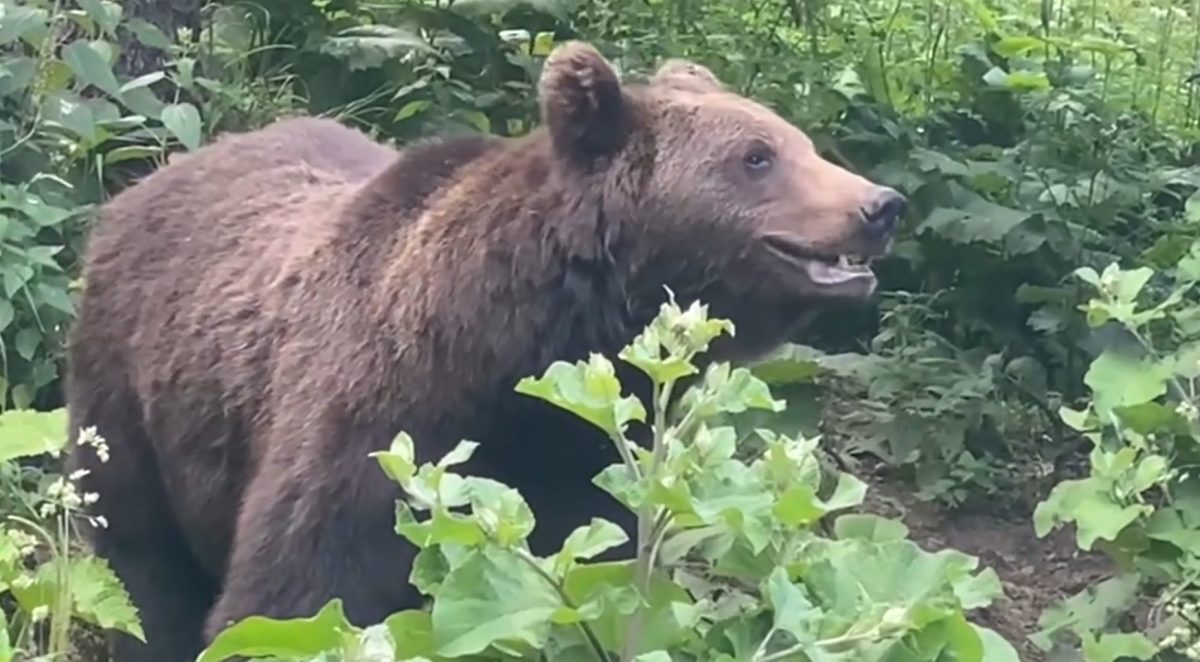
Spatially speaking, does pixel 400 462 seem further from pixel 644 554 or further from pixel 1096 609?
pixel 1096 609

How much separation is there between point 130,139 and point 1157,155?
12.8 feet

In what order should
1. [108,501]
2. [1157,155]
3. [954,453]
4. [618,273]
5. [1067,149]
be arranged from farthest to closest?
[1157,155] < [1067,149] < [954,453] < [108,501] < [618,273]

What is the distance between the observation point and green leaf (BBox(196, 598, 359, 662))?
2.84m

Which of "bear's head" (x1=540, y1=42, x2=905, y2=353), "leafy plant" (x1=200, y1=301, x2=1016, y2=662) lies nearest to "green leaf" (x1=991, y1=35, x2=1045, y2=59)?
"bear's head" (x1=540, y1=42, x2=905, y2=353)

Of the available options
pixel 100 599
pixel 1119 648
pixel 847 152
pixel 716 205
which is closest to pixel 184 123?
pixel 100 599

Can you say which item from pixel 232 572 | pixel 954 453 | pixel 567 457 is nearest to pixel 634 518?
pixel 567 457

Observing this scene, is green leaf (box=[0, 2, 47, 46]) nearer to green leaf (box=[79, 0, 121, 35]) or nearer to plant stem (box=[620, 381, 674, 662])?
green leaf (box=[79, 0, 121, 35])

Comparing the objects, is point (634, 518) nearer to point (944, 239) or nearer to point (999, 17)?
point (944, 239)

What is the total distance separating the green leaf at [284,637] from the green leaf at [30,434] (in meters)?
1.91

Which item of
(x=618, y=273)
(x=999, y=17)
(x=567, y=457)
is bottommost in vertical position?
(x=999, y=17)

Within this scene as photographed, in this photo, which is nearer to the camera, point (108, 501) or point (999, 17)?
point (108, 501)

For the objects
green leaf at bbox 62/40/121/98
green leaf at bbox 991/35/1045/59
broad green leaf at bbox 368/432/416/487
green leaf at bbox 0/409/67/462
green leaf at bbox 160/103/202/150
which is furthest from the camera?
green leaf at bbox 991/35/1045/59

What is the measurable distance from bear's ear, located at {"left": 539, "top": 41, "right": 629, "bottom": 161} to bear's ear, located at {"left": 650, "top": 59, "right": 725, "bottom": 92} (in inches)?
9.9

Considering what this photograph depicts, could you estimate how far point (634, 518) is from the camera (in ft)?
→ 14.8
